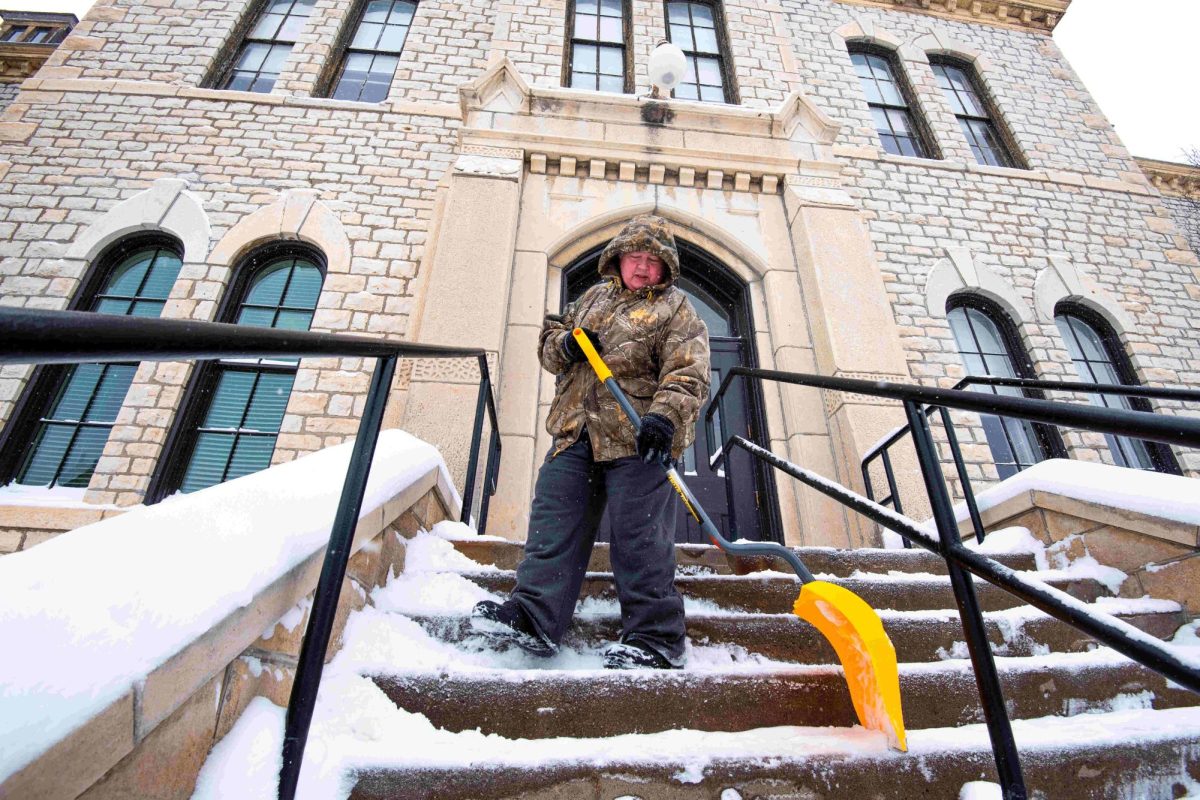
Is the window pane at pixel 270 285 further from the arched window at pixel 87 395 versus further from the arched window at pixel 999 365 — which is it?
the arched window at pixel 999 365

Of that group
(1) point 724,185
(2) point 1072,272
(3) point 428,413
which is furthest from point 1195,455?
(3) point 428,413

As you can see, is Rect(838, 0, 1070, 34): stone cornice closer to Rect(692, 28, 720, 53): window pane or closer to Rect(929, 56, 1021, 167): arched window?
Rect(929, 56, 1021, 167): arched window

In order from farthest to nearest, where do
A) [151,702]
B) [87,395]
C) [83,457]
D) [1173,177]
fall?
[1173,177], [87,395], [83,457], [151,702]

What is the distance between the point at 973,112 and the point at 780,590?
907 centimetres

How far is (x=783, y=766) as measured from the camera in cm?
130

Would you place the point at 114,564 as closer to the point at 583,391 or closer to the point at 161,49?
the point at 583,391

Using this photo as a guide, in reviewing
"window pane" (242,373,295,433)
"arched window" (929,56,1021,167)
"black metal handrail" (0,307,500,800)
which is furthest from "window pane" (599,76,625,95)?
"black metal handrail" (0,307,500,800)

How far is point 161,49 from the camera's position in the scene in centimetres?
657

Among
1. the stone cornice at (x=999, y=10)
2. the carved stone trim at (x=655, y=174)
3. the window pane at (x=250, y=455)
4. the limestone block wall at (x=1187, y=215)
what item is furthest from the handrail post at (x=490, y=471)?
the limestone block wall at (x=1187, y=215)

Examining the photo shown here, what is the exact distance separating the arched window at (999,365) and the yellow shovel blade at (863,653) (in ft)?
15.7

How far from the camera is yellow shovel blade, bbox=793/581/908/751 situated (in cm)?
140

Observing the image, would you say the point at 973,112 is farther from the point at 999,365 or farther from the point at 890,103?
the point at 999,365

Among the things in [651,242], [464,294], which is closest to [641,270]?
[651,242]

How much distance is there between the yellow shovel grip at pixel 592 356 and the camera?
221 cm
